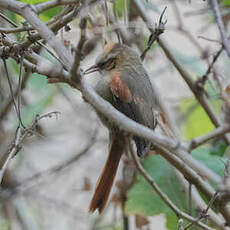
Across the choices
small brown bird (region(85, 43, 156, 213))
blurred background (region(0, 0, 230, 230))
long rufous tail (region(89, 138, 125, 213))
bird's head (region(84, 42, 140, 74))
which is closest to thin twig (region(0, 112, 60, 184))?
blurred background (region(0, 0, 230, 230))

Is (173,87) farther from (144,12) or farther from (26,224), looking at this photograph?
(144,12)

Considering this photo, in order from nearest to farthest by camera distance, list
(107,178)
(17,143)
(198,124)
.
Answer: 1. (17,143)
2. (107,178)
3. (198,124)

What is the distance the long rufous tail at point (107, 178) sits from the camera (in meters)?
1.88

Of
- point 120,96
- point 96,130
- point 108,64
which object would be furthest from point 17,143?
point 96,130

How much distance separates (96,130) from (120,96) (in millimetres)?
886

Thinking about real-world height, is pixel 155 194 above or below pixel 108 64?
below

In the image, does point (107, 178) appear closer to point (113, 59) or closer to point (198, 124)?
point (113, 59)

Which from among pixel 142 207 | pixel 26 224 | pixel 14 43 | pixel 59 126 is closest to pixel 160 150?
pixel 142 207

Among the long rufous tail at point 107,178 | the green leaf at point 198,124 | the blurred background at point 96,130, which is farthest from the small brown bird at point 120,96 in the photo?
the green leaf at point 198,124

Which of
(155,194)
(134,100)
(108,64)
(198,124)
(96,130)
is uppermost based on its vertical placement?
(108,64)

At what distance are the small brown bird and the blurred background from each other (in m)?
0.12

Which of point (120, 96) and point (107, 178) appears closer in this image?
point (120, 96)

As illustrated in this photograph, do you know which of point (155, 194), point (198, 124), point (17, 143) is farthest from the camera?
point (198, 124)

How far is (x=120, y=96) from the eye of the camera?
5.85 feet
